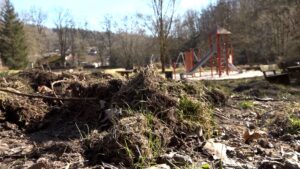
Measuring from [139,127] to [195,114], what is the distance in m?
1.28

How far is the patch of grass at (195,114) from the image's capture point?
6153 mm

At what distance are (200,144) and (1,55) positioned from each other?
53083 millimetres

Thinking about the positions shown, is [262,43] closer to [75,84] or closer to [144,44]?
[144,44]

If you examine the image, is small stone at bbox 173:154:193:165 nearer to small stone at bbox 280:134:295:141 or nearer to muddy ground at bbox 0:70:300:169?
muddy ground at bbox 0:70:300:169

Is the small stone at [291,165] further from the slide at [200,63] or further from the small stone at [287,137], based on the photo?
the slide at [200,63]

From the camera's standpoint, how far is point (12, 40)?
183 ft

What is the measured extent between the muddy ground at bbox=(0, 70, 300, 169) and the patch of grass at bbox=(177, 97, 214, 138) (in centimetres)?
1

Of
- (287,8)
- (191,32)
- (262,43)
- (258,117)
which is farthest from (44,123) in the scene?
(191,32)

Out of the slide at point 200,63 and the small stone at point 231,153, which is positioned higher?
the slide at point 200,63

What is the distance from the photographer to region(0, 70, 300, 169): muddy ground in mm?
4938

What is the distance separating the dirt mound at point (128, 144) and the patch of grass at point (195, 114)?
727 millimetres

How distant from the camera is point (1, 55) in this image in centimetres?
5519

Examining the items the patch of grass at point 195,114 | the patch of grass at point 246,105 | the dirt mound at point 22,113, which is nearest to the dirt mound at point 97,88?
the dirt mound at point 22,113

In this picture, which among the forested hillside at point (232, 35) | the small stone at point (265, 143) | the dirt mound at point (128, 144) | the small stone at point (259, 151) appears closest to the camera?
the dirt mound at point (128, 144)
